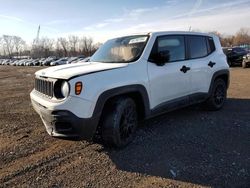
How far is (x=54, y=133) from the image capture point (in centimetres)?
447

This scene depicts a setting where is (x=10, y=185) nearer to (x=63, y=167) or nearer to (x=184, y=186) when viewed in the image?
(x=63, y=167)

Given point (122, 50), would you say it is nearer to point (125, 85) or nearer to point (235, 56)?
point (125, 85)

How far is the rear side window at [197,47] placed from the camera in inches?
253

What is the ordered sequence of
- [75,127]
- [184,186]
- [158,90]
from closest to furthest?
[184,186], [75,127], [158,90]

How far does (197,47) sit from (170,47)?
104cm

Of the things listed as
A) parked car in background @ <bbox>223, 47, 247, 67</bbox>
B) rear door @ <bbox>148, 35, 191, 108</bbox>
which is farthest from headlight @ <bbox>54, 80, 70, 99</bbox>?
parked car in background @ <bbox>223, 47, 247, 67</bbox>

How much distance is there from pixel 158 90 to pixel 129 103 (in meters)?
0.72

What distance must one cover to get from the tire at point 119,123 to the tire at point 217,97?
274 centimetres

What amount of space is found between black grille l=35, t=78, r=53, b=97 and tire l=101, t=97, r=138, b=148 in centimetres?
91

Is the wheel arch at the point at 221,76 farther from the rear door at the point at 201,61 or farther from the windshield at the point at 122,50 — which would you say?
the windshield at the point at 122,50

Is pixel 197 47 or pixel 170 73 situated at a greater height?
pixel 197 47

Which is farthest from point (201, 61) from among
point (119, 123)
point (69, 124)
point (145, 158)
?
point (69, 124)

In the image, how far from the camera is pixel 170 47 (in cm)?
589

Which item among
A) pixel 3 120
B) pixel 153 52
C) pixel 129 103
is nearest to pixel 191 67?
pixel 153 52
